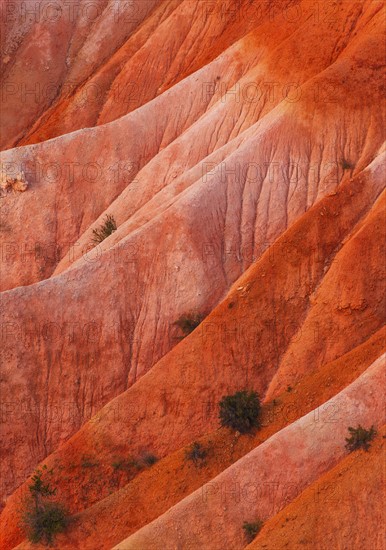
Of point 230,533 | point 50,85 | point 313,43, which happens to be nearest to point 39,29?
point 50,85

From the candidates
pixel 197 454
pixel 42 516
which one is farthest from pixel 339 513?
pixel 42 516

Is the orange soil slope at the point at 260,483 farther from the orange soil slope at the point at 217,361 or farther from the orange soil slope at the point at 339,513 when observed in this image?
the orange soil slope at the point at 217,361

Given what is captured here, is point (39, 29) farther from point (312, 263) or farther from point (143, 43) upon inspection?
point (312, 263)

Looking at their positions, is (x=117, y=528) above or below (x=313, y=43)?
below

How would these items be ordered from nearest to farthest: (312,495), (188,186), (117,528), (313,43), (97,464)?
1. (312,495)
2. (117,528)
3. (97,464)
4. (188,186)
5. (313,43)

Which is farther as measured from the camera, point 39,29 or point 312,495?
point 39,29

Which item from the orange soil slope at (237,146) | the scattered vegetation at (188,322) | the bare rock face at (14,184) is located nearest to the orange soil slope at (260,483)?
the scattered vegetation at (188,322)
